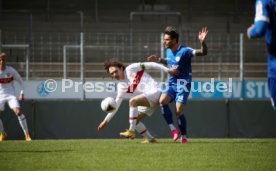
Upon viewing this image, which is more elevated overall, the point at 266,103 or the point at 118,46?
the point at 118,46

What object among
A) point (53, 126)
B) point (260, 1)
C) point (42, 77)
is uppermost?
point (260, 1)

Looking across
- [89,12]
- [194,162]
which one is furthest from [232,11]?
[194,162]

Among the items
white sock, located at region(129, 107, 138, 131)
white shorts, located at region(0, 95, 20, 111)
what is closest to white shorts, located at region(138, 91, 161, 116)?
white sock, located at region(129, 107, 138, 131)

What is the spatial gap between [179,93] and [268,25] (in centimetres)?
611

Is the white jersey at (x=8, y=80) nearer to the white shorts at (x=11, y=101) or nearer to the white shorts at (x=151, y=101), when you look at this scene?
the white shorts at (x=11, y=101)

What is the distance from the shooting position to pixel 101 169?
8.30 metres

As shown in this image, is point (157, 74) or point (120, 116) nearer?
point (120, 116)

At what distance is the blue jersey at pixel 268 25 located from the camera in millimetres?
6934

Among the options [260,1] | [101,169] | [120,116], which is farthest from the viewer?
[120,116]

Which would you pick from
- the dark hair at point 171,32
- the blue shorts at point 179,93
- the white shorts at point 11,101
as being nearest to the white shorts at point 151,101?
the blue shorts at point 179,93

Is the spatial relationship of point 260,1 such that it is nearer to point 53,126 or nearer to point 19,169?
point 19,169

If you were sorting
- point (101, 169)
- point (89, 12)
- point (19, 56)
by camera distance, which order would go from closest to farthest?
point (101, 169), point (19, 56), point (89, 12)

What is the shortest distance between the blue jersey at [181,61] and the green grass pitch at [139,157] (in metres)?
1.84

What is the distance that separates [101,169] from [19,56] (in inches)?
465
